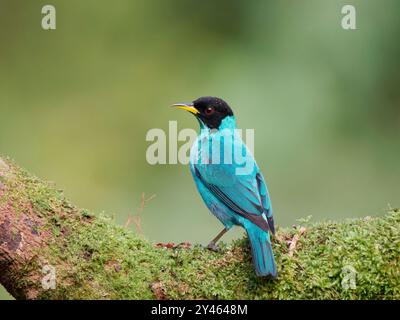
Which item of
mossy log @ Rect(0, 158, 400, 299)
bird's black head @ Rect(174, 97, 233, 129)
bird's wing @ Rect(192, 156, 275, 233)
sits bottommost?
mossy log @ Rect(0, 158, 400, 299)

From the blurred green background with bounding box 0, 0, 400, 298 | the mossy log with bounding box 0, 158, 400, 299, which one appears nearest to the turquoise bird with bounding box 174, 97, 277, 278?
the mossy log with bounding box 0, 158, 400, 299

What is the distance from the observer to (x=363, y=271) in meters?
3.92

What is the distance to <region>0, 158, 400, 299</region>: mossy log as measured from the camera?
12.7ft

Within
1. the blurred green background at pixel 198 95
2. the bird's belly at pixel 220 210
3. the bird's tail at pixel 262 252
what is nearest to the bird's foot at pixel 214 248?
the bird's tail at pixel 262 252

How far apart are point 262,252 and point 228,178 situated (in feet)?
3.81

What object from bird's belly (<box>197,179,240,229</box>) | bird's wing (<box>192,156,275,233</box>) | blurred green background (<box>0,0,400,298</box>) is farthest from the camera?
blurred green background (<box>0,0,400,298</box>)

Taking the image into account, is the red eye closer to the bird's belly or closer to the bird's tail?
the bird's belly

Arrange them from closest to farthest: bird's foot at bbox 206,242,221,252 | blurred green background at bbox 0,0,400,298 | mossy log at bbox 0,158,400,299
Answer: mossy log at bbox 0,158,400,299 < bird's foot at bbox 206,242,221,252 < blurred green background at bbox 0,0,400,298

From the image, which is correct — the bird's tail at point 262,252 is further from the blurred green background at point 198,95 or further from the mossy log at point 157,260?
the blurred green background at point 198,95

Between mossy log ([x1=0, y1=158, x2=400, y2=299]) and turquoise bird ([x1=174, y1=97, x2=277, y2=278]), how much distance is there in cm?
21

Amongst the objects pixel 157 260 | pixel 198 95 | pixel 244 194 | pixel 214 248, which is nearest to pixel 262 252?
pixel 214 248

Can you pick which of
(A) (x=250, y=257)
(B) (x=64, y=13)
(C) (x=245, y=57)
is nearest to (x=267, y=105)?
(C) (x=245, y=57)

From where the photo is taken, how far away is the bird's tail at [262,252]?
155 inches

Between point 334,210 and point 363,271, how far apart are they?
3889mm
